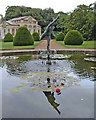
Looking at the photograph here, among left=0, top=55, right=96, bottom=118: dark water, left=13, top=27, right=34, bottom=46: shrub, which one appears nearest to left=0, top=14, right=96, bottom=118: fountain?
left=0, top=55, right=96, bottom=118: dark water

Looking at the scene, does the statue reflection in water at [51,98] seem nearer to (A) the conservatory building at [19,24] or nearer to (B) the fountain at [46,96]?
(B) the fountain at [46,96]

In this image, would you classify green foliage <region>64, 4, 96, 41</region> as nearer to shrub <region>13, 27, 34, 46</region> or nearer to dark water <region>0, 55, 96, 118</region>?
shrub <region>13, 27, 34, 46</region>

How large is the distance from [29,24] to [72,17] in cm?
2664

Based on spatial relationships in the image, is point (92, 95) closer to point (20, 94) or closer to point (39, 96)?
point (39, 96)

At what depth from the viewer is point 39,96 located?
471 centimetres

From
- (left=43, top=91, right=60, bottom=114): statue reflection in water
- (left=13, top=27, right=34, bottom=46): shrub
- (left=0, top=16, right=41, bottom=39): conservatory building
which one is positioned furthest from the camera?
(left=0, top=16, right=41, bottom=39): conservatory building

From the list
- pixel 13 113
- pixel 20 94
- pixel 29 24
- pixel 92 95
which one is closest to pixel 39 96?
pixel 20 94

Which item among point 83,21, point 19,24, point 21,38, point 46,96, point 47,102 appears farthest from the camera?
point 19,24

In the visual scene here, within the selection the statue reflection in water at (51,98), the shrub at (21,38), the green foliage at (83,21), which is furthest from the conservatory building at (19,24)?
the statue reflection in water at (51,98)

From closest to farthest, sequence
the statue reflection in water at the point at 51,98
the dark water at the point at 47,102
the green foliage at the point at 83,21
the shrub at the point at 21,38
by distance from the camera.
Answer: the dark water at the point at 47,102, the statue reflection in water at the point at 51,98, the shrub at the point at 21,38, the green foliage at the point at 83,21

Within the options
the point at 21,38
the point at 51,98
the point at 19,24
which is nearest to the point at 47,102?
the point at 51,98

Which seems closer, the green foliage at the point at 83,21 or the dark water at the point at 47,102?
the dark water at the point at 47,102

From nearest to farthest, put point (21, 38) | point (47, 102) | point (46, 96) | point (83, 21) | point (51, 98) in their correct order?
1. point (47, 102)
2. point (51, 98)
3. point (46, 96)
4. point (21, 38)
5. point (83, 21)

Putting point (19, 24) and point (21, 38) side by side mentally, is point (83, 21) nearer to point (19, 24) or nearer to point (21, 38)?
point (21, 38)
